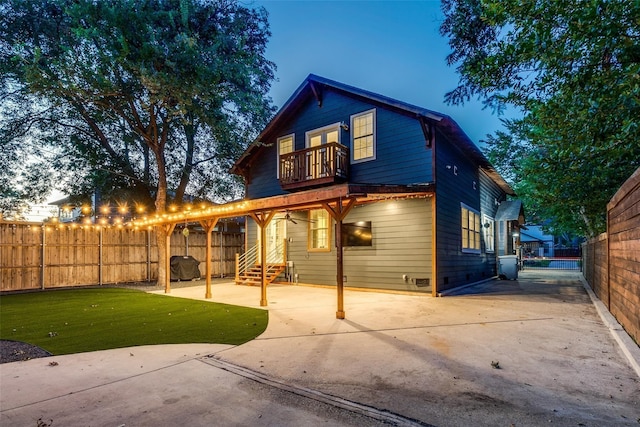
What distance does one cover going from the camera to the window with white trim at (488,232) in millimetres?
13977

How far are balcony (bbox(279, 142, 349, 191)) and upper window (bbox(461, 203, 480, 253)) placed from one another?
432cm

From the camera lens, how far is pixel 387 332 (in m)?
5.27

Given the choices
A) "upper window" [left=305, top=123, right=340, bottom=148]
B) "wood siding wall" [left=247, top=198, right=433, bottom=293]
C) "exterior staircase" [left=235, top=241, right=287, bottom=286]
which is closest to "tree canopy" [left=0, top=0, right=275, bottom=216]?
"upper window" [left=305, top=123, right=340, bottom=148]

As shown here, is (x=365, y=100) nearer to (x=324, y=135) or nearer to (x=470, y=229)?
(x=324, y=135)

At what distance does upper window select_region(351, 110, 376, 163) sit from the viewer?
1041 cm

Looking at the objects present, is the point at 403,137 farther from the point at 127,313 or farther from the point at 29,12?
the point at 29,12

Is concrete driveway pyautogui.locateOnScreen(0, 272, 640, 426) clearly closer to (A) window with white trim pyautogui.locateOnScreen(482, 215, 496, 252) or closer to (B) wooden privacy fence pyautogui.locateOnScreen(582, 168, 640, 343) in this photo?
(B) wooden privacy fence pyautogui.locateOnScreen(582, 168, 640, 343)

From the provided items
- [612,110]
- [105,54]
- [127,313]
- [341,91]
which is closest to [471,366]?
[612,110]

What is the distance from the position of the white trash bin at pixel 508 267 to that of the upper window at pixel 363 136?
7.46m

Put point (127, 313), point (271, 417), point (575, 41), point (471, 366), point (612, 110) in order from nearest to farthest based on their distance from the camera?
1. point (271, 417)
2. point (471, 366)
3. point (575, 41)
4. point (612, 110)
5. point (127, 313)

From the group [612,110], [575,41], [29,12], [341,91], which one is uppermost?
[29,12]

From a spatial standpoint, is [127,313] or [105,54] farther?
[105,54]

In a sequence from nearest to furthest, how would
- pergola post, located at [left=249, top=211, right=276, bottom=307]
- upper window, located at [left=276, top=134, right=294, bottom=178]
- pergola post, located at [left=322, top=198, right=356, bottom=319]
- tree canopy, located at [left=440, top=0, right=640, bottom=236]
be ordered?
tree canopy, located at [left=440, top=0, right=640, bottom=236]
pergola post, located at [left=322, top=198, right=356, bottom=319]
pergola post, located at [left=249, top=211, right=276, bottom=307]
upper window, located at [left=276, top=134, right=294, bottom=178]

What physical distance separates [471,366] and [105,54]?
12.0 meters
